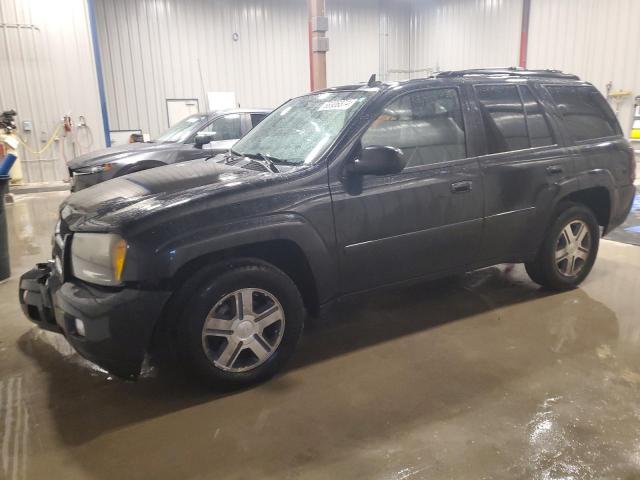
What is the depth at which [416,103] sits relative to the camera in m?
3.29

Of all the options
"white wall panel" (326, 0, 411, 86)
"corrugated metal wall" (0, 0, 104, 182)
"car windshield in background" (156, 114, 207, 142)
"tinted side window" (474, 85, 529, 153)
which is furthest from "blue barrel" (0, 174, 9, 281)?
"white wall panel" (326, 0, 411, 86)

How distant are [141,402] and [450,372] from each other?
69.6 inches

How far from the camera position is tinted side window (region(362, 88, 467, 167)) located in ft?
10.3

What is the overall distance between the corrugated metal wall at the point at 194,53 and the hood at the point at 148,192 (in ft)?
34.2

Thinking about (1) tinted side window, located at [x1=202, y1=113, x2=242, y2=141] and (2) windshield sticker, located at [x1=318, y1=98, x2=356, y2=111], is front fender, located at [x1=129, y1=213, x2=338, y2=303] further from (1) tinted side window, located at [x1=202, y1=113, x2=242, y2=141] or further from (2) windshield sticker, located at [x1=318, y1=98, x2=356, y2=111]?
(1) tinted side window, located at [x1=202, y1=113, x2=242, y2=141]

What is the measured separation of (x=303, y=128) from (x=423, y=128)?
810 mm

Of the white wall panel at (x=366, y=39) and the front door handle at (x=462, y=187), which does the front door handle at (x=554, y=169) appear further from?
the white wall panel at (x=366, y=39)

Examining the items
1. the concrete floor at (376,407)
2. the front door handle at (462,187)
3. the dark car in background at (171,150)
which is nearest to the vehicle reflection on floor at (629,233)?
the concrete floor at (376,407)

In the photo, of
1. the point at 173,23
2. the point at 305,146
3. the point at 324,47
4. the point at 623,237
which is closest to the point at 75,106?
the point at 173,23

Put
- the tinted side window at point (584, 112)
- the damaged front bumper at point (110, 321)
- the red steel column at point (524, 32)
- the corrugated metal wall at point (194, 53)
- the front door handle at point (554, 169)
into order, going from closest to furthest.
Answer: the damaged front bumper at point (110, 321)
the front door handle at point (554, 169)
the tinted side window at point (584, 112)
the corrugated metal wall at point (194, 53)
the red steel column at point (524, 32)

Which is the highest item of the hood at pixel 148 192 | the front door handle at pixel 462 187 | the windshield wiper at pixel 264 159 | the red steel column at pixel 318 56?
the red steel column at pixel 318 56

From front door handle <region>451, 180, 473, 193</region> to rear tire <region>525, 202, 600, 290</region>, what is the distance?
3.25 ft

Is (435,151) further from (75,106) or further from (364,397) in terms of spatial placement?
(75,106)

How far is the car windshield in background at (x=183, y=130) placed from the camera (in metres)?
7.26
